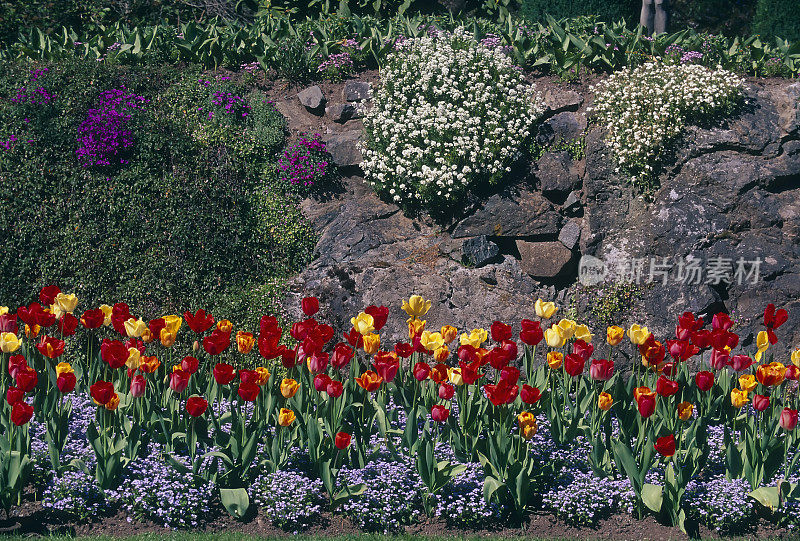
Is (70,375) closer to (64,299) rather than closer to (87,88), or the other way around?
(64,299)

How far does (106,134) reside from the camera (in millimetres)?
8617

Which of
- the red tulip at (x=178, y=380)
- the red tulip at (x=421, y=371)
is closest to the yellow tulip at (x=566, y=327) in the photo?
the red tulip at (x=421, y=371)

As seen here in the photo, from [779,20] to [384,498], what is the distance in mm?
9040

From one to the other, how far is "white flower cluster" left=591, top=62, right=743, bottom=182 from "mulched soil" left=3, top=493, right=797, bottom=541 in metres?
4.32

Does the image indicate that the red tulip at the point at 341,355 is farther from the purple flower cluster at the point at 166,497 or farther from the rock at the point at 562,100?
the rock at the point at 562,100

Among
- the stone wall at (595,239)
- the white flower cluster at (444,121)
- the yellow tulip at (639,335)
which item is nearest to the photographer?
the yellow tulip at (639,335)

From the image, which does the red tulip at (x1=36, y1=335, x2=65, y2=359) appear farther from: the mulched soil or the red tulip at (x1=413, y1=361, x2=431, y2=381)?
the red tulip at (x1=413, y1=361, x2=431, y2=381)

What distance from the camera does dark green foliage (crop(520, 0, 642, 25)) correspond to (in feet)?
36.4

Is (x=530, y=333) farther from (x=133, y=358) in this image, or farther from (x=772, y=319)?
(x=133, y=358)

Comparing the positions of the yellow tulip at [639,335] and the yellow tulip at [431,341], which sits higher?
the yellow tulip at [639,335]

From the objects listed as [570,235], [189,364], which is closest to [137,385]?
[189,364]

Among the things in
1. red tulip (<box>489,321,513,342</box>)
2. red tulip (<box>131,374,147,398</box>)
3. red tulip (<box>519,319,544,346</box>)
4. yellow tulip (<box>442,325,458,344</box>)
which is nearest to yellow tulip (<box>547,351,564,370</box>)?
→ red tulip (<box>519,319,544,346</box>)

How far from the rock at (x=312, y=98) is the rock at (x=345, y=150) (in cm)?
61

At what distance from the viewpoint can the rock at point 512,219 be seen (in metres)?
8.18
